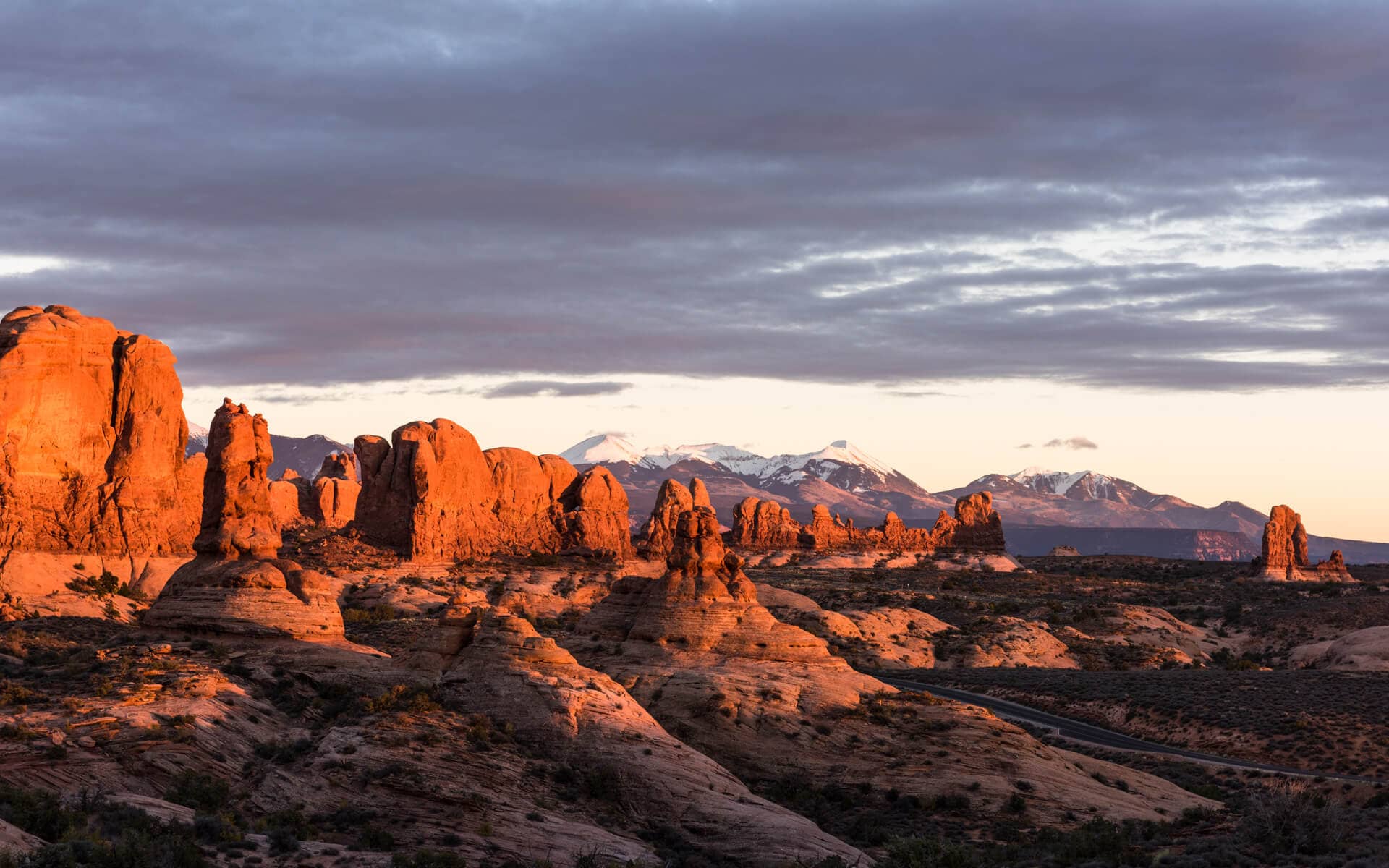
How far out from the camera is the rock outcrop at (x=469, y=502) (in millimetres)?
113562

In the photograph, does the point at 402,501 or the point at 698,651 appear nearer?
the point at 698,651

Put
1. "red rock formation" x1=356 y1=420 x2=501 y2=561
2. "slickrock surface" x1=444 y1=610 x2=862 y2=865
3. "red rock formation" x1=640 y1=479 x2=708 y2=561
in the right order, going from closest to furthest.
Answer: "slickrock surface" x1=444 y1=610 x2=862 y2=865
"red rock formation" x1=356 y1=420 x2=501 y2=561
"red rock formation" x1=640 y1=479 x2=708 y2=561

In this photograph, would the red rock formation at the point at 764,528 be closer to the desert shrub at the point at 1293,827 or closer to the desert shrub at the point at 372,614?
the desert shrub at the point at 372,614

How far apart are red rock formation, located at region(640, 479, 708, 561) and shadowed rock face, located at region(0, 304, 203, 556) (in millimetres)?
49697

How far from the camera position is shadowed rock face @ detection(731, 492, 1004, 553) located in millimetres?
178500

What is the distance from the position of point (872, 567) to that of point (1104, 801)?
118m

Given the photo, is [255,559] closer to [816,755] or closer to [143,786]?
[143,786]

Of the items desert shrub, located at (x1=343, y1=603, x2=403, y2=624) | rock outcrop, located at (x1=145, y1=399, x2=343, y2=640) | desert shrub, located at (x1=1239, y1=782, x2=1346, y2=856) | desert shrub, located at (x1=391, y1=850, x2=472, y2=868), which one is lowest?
desert shrub, located at (x1=391, y1=850, x2=472, y2=868)

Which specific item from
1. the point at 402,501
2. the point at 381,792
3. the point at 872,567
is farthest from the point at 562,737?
the point at 872,567

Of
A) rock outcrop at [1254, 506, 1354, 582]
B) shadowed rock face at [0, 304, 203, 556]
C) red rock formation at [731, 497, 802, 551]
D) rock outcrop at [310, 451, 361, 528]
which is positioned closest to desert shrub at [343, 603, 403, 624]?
shadowed rock face at [0, 304, 203, 556]

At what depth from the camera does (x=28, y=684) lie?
44938 millimetres

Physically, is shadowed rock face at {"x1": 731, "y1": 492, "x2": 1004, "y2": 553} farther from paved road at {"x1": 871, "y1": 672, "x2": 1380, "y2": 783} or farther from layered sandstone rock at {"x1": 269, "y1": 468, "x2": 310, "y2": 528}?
paved road at {"x1": 871, "y1": 672, "x2": 1380, "y2": 783}

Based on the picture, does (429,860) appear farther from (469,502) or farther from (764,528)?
(764,528)

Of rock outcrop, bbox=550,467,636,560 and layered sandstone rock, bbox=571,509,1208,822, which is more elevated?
rock outcrop, bbox=550,467,636,560
